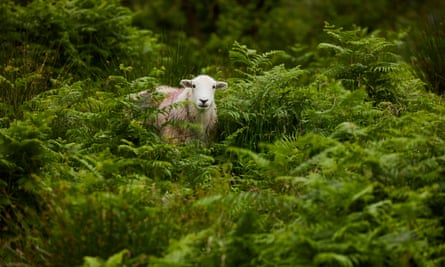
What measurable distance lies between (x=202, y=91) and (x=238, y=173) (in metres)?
1.08

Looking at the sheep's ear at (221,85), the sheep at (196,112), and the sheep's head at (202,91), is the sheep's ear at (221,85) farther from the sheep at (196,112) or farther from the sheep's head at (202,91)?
the sheep's head at (202,91)

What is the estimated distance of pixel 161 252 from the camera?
4836mm

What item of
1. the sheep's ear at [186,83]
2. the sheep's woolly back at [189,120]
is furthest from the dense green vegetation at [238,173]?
the sheep's ear at [186,83]

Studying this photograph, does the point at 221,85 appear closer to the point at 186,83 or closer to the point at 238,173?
the point at 186,83

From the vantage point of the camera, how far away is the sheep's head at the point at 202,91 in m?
7.39

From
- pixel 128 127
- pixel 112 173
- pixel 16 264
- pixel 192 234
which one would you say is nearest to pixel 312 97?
pixel 128 127

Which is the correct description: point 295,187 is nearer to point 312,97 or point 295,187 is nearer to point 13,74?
point 312,97

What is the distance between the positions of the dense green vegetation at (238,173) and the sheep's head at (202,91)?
0.23m

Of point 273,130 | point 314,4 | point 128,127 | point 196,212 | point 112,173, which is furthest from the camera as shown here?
point 314,4

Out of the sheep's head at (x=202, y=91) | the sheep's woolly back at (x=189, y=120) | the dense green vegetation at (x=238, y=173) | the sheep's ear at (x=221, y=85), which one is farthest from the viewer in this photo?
the sheep's ear at (x=221, y=85)

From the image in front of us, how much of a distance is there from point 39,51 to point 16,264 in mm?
5130

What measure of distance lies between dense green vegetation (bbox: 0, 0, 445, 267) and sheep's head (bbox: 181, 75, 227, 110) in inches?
9.1

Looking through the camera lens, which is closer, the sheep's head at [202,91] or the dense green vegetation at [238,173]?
the dense green vegetation at [238,173]

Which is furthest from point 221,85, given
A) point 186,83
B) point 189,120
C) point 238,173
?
point 238,173
